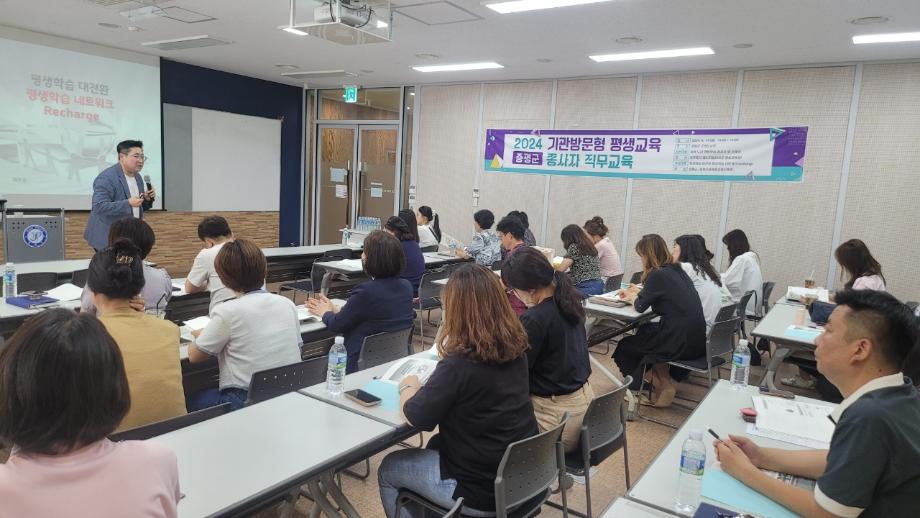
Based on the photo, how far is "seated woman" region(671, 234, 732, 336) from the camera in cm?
446

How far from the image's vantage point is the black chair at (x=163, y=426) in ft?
6.09

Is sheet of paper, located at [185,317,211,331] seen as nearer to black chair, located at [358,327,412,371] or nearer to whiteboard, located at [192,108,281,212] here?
black chair, located at [358,327,412,371]

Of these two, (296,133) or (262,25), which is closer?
(262,25)

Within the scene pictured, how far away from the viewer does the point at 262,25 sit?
5.90m

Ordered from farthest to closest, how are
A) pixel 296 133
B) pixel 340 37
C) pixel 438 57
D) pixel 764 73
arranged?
pixel 296 133 < pixel 438 57 < pixel 764 73 < pixel 340 37

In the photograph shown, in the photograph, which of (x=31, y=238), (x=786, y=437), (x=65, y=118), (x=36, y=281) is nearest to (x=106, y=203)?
(x=36, y=281)

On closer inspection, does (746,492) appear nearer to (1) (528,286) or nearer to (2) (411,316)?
(1) (528,286)

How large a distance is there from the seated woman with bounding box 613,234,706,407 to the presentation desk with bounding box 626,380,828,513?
1.28 metres

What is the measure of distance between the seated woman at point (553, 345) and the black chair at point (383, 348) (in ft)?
2.93

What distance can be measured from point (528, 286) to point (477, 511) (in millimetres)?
986

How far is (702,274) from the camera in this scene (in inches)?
176

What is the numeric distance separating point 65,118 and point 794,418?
827 centimetres

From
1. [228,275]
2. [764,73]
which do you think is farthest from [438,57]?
[228,275]

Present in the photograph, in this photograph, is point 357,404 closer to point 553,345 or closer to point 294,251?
point 553,345
